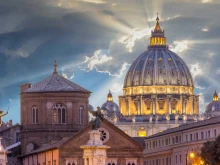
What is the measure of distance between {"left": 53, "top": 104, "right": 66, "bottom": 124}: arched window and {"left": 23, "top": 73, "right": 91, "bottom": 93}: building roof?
189 cm

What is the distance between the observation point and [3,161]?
9400 cm

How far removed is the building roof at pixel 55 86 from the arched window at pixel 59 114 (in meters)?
1.89

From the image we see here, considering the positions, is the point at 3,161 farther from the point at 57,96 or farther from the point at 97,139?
the point at 57,96

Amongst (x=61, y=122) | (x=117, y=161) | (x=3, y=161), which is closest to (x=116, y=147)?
(x=117, y=161)

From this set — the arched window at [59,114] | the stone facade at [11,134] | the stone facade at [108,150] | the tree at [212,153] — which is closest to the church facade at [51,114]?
the arched window at [59,114]

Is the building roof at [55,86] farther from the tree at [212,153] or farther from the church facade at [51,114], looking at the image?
the tree at [212,153]

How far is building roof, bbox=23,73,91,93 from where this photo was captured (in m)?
153

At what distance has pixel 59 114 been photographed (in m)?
153

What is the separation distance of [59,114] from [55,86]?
3.51m

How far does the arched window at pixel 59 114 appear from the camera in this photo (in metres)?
152

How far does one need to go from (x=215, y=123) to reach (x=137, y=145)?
1754 cm

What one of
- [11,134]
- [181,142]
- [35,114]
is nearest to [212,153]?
[35,114]

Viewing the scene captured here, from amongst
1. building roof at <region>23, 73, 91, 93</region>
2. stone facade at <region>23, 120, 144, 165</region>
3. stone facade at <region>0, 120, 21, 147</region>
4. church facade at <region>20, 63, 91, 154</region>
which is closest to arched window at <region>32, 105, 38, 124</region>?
church facade at <region>20, 63, 91, 154</region>

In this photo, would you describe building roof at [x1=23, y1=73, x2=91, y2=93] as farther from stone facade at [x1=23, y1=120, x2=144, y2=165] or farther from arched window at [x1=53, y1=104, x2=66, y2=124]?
stone facade at [x1=23, y1=120, x2=144, y2=165]
